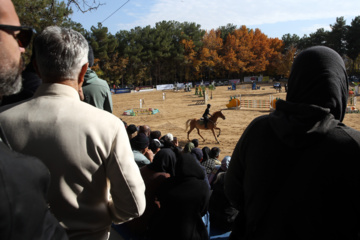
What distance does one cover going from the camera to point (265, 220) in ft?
4.36

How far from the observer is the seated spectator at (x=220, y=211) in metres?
3.50

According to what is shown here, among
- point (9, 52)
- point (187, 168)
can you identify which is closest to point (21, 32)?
point (9, 52)

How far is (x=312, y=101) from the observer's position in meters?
1.29

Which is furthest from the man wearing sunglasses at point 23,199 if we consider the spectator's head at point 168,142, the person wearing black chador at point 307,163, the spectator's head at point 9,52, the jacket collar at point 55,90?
the spectator's head at point 168,142

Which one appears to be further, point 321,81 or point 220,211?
point 220,211

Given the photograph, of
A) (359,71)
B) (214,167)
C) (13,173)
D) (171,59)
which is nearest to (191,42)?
(171,59)

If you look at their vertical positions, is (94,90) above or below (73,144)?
above

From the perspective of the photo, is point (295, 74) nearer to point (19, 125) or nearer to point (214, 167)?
point (19, 125)

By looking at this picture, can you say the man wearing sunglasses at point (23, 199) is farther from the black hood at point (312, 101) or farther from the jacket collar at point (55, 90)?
the black hood at point (312, 101)

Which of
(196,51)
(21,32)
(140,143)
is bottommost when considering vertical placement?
(140,143)

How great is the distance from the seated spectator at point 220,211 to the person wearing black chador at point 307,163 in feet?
7.05

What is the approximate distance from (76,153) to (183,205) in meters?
1.66

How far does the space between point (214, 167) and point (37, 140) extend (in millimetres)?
4509

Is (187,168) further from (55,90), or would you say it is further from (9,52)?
(9,52)
